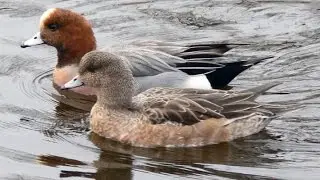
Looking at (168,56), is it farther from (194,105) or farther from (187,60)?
(194,105)

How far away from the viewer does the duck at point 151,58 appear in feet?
30.6

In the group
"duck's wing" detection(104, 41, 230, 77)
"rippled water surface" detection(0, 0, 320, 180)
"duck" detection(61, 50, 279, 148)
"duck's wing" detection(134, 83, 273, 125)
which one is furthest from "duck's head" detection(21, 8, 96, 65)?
"duck's wing" detection(134, 83, 273, 125)

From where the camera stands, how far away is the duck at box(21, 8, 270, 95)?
30.6 feet

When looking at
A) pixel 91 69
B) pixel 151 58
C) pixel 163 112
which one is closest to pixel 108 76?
pixel 91 69

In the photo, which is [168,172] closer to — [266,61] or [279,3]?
[266,61]

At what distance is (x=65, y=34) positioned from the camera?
9906 millimetres

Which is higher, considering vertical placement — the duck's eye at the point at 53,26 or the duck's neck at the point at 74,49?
the duck's eye at the point at 53,26

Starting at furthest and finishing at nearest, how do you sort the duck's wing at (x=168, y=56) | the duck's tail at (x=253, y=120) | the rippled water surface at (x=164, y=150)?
the duck's wing at (x=168, y=56)
the duck's tail at (x=253, y=120)
the rippled water surface at (x=164, y=150)

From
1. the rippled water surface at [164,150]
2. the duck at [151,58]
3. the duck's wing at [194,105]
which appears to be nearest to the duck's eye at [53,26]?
the duck at [151,58]

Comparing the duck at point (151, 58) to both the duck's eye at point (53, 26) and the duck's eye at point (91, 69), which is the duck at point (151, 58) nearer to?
the duck's eye at point (53, 26)

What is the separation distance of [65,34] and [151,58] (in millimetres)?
1051

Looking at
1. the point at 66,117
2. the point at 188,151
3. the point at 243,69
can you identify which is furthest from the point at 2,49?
the point at 188,151

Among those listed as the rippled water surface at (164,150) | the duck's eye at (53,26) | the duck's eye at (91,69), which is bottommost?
the rippled water surface at (164,150)

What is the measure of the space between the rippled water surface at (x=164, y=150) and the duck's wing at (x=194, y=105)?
0.87 feet
